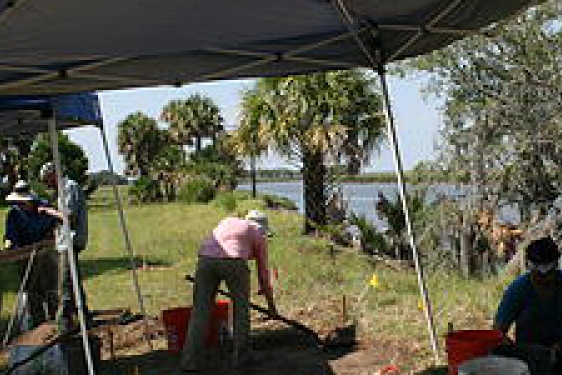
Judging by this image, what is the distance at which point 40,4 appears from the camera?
2.96 meters

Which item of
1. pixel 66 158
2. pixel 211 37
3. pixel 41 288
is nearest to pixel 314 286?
pixel 41 288

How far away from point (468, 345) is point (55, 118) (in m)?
3.47

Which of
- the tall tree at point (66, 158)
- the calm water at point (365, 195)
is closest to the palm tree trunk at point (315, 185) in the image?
the calm water at point (365, 195)

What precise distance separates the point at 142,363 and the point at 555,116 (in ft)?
15.8

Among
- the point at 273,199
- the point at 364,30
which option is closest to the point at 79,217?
the point at 364,30

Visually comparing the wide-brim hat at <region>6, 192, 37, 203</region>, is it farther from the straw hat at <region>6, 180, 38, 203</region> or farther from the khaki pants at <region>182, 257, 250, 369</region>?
the khaki pants at <region>182, 257, 250, 369</region>

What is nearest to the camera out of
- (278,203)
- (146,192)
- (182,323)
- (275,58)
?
(275,58)

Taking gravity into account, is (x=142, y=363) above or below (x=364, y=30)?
below

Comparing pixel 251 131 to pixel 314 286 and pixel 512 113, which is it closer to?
pixel 314 286

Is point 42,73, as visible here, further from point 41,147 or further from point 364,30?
point 41,147

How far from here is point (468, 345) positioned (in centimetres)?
356

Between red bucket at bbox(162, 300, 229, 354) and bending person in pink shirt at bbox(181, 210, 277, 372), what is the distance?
0.39m

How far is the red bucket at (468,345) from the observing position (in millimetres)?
3561

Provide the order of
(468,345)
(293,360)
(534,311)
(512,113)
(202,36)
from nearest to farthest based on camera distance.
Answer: (468,345), (534,311), (202,36), (293,360), (512,113)
